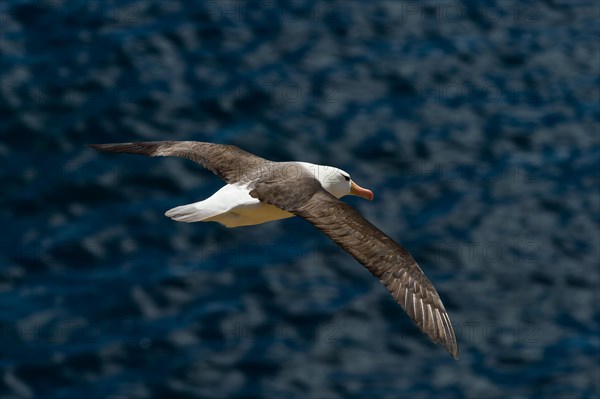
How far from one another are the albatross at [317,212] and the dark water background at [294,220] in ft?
24.1

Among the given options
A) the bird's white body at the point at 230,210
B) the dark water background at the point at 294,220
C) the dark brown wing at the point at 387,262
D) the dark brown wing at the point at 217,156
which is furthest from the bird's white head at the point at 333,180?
the dark water background at the point at 294,220

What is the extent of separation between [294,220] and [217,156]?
8375 millimetres

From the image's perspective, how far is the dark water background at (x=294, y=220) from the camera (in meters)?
21.0

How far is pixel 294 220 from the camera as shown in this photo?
22.4 metres

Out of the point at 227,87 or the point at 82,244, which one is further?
the point at 227,87

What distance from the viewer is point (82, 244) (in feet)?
71.2

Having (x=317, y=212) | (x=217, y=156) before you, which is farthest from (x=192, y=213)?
(x=217, y=156)

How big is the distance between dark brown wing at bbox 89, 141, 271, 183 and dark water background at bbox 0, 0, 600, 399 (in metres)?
6.95

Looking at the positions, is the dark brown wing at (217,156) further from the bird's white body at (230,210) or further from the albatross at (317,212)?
the bird's white body at (230,210)

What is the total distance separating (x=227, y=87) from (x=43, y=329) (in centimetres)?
587

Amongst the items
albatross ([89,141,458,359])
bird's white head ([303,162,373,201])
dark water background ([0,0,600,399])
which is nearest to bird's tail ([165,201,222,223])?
albatross ([89,141,458,359])

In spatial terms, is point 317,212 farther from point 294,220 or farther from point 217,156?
point 294,220

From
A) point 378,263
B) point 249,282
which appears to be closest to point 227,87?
point 249,282

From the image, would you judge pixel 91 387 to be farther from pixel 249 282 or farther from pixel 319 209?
pixel 319 209
